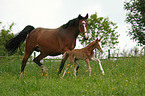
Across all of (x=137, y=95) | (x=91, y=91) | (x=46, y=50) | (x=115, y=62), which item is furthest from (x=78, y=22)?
(x=115, y=62)

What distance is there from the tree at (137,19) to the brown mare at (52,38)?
2145 cm

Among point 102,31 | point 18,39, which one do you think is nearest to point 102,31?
point 102,31

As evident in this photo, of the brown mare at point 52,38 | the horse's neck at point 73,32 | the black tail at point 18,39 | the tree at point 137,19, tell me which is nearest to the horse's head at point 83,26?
the brown mare at point 52,38

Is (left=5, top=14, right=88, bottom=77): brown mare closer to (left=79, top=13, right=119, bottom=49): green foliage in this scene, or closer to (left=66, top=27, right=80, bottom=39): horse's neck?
(left=66, top=27, right=80, bottom=39): horse's neck

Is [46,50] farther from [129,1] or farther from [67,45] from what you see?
[129,1]

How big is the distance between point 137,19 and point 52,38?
23340 mm

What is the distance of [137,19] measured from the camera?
30672 mm

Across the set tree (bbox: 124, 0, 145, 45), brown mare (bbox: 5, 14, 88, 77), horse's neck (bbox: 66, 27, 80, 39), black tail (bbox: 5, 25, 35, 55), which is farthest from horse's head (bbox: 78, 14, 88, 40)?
Result: tree (bbox: 124, 0, 145, 45)

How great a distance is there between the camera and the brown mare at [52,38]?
31.9 feet

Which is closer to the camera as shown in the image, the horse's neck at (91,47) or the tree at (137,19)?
the horse's neck at (91,47)

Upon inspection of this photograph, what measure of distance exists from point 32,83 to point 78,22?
11.9 feet

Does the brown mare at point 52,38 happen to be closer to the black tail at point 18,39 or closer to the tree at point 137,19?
the black tail at point 18,39

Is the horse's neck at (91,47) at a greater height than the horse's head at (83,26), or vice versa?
the horse's head at (83,26)

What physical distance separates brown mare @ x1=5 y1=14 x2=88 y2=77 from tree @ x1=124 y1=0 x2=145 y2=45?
845 inches
